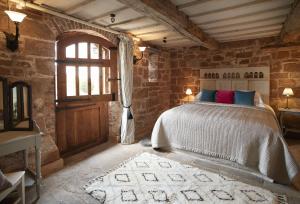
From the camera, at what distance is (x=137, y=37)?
4.08m

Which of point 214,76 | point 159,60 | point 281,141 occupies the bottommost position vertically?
point 281,141

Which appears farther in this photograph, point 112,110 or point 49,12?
point 112,110

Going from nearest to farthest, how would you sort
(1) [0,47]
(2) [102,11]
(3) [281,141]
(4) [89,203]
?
1. (4) [89,203]
2. (1) [0,47]
3. (3) [281,141]
4. (2) [102,11]

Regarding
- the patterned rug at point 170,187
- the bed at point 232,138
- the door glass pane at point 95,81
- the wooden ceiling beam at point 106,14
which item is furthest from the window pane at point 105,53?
the patterned rug at point 170,187

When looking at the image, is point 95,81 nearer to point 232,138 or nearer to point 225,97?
point 232,138

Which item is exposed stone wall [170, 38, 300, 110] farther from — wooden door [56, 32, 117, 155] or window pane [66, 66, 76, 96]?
window pane [66, 66, 76, 96]

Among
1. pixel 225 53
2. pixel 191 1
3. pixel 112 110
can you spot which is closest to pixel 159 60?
pixel 225 53

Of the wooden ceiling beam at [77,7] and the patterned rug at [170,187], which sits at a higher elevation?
the wooden ceiling beam at [77,7]

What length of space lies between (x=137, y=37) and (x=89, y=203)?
10.6 ft

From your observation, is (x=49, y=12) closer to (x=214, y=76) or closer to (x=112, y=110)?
(x=112, y=110)

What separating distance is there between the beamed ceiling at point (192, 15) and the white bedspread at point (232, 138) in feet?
4.74

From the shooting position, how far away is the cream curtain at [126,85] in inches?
141

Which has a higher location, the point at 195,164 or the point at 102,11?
the point at 102,11

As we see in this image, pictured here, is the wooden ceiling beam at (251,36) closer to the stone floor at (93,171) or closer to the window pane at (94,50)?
the stone floor at (93,171)
